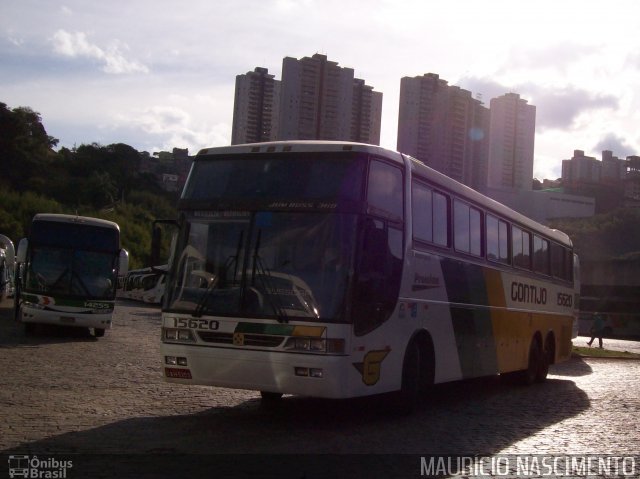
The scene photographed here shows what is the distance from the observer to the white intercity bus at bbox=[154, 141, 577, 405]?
920cm

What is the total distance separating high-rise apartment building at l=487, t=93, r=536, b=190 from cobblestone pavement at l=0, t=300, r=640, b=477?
121ft

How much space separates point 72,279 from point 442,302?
552 inches

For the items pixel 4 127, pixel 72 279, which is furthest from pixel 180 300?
pixel 4 127

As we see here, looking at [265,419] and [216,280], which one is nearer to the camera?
[216,280]

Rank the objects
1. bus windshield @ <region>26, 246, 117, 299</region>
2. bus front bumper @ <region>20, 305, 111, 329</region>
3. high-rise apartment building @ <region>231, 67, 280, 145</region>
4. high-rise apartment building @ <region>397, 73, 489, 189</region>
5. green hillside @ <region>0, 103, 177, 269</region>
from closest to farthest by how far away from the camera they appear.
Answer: bus front bumper @ <region>20, 305, 111, 329</region>, bus windshield @ <region>26, 246, 117, 299</region>, high-rise apartment building @ <region>231, 67, 280, 145</region>, high-rise apartment building @ <region>397, 73, 489, 189</region>, green hillside @ <region>0, 103, 177, 269</region>

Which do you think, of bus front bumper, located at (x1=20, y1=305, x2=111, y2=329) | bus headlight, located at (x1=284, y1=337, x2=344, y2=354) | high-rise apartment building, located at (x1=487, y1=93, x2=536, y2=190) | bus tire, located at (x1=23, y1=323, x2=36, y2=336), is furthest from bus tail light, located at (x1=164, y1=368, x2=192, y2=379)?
high-rise apartment building, located at (x1=487, y1=93, x2=536, y2=190)

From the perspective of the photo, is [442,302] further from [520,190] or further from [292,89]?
[520,190]

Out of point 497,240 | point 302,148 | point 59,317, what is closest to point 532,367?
point 497,240

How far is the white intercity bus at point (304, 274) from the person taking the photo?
9.20 m

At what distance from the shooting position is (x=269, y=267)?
9430 mm

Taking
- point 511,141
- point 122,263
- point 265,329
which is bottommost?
point 265,329

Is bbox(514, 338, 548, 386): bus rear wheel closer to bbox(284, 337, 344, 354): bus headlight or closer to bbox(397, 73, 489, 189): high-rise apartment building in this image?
bbox(284, 337, 344, 354): bus headlight

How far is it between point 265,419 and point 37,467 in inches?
154

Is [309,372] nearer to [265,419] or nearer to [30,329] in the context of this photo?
[265,419]
